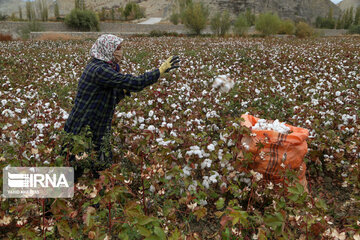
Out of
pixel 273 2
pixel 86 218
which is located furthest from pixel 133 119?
pixel 273 2

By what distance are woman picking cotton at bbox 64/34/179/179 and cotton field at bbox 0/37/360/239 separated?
205 mm

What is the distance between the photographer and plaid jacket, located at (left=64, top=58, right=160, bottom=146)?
251cm


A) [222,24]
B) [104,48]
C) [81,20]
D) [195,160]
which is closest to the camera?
[195,160]

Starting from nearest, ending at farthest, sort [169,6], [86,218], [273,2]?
[86,218]
[273,2]
[169,6]

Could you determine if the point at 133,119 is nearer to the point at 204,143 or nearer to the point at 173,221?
the point at 204,143

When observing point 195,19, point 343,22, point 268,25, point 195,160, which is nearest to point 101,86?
point 195,160

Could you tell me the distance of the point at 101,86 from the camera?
2.66 m

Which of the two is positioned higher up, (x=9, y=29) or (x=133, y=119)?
(x=9, y=29)

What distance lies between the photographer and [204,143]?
2549 mm

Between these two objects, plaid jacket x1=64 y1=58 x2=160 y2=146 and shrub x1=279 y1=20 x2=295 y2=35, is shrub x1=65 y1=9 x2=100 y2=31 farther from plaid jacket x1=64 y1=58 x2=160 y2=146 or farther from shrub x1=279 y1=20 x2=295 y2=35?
plaid jacket x1=64 y1=58 x2=160 y2=146

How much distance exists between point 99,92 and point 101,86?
7 centimetres

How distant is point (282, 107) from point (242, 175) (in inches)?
95.4

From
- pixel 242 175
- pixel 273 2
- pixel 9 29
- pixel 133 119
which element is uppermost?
pixel 273 2

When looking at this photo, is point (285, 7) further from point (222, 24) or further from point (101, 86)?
point (101, 86)
